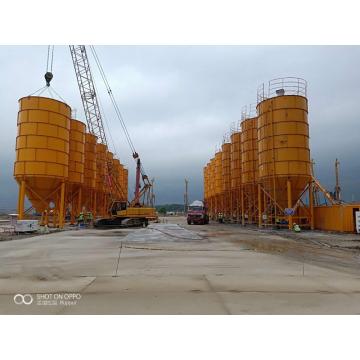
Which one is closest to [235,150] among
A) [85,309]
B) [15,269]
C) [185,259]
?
[185,259]

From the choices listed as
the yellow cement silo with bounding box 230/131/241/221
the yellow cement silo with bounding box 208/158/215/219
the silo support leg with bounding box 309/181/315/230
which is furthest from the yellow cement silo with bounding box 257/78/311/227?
the yellow cement silo with bounding box 208/158/215/219

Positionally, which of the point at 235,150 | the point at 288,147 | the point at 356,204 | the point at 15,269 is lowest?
the point at 15,269

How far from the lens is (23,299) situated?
6.51 metres

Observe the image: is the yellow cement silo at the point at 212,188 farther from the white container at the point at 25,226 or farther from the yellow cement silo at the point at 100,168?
the white container at the point at 25,226

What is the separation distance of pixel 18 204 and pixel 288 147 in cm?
2195

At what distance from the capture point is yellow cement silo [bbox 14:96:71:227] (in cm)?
2791

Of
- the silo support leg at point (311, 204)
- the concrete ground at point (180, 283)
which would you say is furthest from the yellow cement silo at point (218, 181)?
the concrete ground at point (180, 283)

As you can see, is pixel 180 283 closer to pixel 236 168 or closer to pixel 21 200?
pixel 21 200

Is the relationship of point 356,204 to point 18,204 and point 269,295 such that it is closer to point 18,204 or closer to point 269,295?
point 269,295

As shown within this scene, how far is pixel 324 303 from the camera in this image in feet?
20.3

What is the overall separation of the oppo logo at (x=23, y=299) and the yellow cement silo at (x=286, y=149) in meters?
22.7

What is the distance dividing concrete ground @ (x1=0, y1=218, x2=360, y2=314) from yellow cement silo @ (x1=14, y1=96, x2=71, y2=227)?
16259 millimetres

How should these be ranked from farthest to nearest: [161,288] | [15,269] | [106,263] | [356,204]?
[356,204], [106,263], [15,269], [161,288]

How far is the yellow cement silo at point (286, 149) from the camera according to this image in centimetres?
2731
